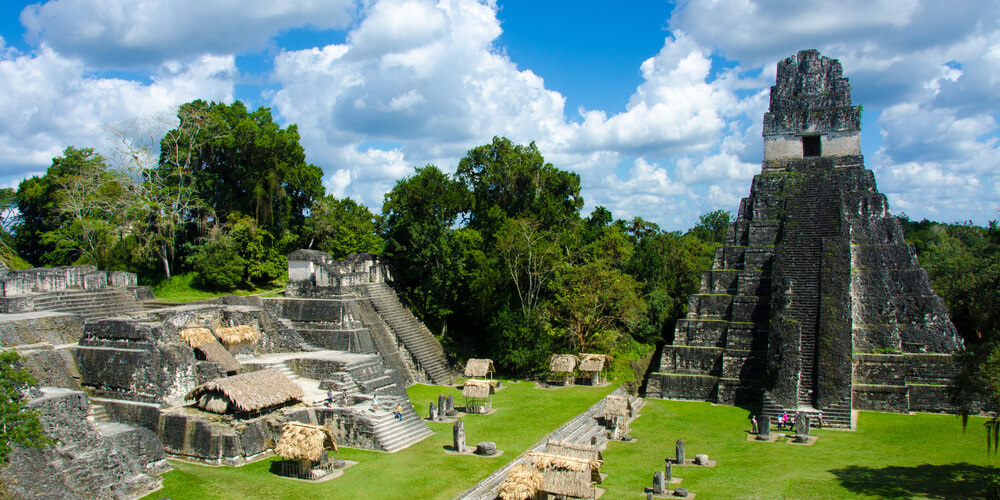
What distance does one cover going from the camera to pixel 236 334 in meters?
20.6

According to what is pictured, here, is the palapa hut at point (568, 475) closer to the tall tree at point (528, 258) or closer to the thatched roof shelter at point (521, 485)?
the thatched roof shelter at point (521, 485)

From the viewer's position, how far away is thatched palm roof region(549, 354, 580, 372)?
24.8m

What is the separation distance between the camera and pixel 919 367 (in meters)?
21.1

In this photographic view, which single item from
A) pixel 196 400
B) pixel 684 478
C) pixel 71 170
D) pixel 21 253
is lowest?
pixel 684 478

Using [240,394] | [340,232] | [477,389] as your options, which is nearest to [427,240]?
[340,232]

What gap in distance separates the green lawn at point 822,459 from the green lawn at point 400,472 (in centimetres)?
284

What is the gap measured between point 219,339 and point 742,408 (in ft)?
56.8

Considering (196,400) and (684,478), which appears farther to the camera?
A: (196,400)

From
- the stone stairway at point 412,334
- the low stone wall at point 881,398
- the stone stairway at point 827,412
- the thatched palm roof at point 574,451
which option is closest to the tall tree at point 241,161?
the stone stairway at point 412,334

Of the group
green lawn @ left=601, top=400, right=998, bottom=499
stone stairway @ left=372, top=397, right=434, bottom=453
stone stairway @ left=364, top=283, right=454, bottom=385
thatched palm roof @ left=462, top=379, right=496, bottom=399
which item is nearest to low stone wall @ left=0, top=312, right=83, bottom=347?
stone stairway @ left=372, top=397, right=434, bottom=453

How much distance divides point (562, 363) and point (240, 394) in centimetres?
1269

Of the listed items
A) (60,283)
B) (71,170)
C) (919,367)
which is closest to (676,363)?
(919,367)

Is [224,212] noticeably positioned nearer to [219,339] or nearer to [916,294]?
[219,339]

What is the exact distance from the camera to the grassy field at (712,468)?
13.7 m
